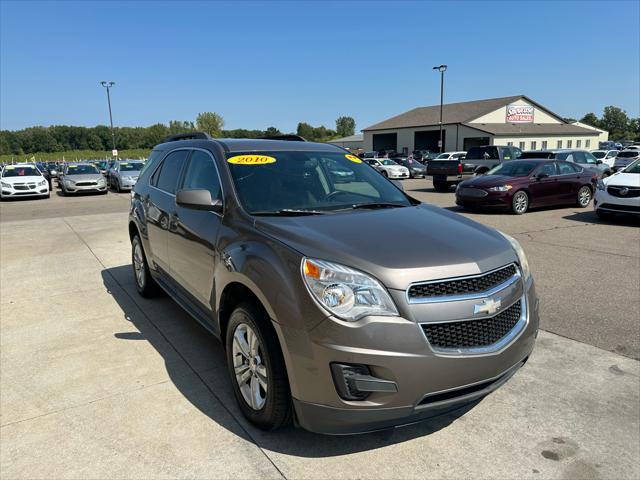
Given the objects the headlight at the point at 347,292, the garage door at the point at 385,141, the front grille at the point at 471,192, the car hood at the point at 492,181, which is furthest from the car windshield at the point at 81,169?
the garage door at the point at 385,141

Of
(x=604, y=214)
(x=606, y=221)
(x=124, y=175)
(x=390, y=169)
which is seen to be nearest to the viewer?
(x=606, y=221)

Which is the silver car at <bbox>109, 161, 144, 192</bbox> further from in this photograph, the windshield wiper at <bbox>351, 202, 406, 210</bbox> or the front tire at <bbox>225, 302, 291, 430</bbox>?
the front tire at <bbox>225, 302, 291, 430</bbox>

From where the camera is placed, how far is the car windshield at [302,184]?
3371mm

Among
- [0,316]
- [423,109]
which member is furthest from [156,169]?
[423,109]

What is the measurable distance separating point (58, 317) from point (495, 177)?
11536 millimetres

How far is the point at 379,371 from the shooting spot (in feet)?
7.46

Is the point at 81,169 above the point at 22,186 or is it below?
above

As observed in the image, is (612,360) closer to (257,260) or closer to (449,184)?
(257,260)

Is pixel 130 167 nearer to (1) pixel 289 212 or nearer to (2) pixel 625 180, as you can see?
(2) pixel 625 180

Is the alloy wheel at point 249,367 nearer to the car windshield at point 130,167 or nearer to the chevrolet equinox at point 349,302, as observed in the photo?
the chevrolet equinox at point 349,302

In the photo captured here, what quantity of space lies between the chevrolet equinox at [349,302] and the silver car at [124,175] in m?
20.9

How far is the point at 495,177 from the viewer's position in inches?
516

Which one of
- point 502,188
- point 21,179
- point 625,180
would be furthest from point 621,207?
point 21,179

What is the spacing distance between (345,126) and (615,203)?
16334 cm
